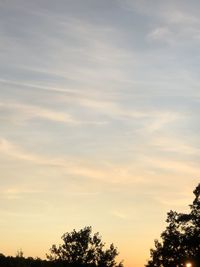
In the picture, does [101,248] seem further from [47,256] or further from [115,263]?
[47,256]

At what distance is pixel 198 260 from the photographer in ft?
218

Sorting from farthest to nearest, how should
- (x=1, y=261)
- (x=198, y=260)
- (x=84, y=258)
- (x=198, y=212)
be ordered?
(x=84, y=258)
(x=198, y=212)
(x=198, y=260)
(x=1, y=261)

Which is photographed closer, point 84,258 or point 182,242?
point 182,242

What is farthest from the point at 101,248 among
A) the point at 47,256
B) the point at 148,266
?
the point at 148,266

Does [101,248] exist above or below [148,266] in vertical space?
above

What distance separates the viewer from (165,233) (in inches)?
2849

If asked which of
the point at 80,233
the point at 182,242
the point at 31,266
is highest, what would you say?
the point at 80,233

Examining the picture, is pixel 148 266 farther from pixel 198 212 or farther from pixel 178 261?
pixel 198 212

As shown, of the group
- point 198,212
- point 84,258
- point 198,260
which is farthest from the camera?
point 84,258

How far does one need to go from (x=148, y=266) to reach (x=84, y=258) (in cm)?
1724

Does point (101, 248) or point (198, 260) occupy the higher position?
point (101, 248)

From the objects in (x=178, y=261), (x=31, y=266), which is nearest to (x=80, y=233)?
(x=178, y=261)

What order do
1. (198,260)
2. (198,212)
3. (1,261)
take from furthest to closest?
(198,212)
(198,260)
(1,261)

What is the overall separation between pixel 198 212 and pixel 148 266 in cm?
1133
